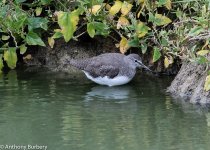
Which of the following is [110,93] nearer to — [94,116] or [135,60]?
[135,60]

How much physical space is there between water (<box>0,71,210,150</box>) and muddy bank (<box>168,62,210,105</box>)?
0.18 m

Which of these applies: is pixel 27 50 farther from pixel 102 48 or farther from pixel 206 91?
pixel 206 91

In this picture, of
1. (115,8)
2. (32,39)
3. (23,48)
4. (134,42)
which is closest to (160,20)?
(134,42)

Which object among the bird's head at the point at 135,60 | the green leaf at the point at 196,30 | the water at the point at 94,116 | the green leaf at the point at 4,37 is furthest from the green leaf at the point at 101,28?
the green leaf at the point at 196,30

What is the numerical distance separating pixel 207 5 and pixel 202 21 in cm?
53

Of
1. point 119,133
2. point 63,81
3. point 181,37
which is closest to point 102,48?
point 63,81

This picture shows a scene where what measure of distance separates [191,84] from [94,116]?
1506 mm

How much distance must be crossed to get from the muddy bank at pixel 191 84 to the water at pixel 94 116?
18 cm

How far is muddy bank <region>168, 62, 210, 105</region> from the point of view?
356 inches

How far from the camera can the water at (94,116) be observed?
758 cm

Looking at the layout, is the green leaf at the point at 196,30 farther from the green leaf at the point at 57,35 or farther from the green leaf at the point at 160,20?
the green leaf at the point at 57,35

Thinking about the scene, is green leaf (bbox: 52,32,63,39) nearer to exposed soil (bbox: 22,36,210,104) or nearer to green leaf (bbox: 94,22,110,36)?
green leaf (bbox: 94,22,110,36)

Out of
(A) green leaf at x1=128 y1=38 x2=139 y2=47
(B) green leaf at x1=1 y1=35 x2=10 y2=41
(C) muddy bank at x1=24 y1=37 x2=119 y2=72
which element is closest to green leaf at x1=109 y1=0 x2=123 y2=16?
(A) green leaf at x1=128 y1=38 x2=139 y2=47

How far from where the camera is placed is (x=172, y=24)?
10.3m
